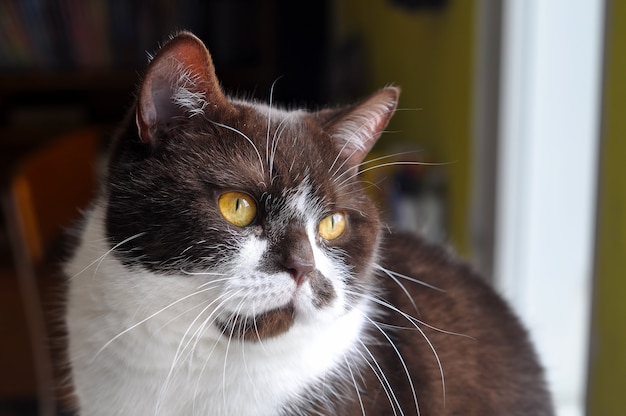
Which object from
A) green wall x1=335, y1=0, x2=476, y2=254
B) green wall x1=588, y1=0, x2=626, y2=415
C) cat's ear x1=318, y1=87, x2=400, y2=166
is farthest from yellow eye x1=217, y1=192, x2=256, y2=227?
green wall x1=335, y1=0, x2=476, y2=254

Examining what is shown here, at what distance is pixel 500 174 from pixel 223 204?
0.88 metres

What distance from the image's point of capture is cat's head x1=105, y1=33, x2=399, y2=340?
0.73 metres

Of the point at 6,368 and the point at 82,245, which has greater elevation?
the point at 82,245

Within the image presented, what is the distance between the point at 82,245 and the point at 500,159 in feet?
2.93

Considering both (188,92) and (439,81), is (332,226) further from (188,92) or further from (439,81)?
(439,81)

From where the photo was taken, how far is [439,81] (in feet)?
5.94

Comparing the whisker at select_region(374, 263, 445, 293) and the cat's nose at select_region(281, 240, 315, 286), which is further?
the whisker at select_region(374, 263, 445, 293)

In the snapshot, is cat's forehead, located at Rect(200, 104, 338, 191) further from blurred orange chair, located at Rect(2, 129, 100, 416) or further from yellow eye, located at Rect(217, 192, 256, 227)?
blurred orange chair, located at Rect(2, 129, 100, 416)

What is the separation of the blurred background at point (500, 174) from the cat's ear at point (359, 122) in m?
0.17

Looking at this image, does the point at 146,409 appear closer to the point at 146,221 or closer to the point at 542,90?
the point at 146,221

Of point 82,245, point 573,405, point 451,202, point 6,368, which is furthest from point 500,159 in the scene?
point 6,368

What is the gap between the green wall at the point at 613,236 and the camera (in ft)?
3.15

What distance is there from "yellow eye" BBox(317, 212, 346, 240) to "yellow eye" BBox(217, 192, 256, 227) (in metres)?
0.09

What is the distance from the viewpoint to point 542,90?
4.81ft
